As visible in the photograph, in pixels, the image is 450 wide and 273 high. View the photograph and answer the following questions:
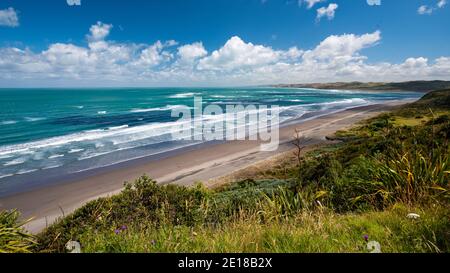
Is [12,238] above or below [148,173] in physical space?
above

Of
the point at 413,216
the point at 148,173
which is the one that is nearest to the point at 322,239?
the point at 413,216

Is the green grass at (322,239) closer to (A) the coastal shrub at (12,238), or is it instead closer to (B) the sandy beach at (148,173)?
(A) the coastal shrub at (12,238)

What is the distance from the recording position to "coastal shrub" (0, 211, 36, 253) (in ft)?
11.0

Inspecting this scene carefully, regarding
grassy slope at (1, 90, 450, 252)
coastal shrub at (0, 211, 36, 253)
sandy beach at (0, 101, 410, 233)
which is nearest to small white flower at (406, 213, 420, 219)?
grassy slope at (1, 90, 450, 252)

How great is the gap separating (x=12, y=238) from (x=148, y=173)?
14.5 meters

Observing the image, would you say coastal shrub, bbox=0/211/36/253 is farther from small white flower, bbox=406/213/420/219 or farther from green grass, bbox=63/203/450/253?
small white flower, bbox=406/213/420/219

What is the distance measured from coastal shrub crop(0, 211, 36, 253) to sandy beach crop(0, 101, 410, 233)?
4.41 m

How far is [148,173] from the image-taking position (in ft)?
58.8

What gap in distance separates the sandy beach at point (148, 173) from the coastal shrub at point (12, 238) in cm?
441

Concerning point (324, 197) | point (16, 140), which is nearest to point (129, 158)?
point (16, 140)

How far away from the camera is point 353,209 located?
474 cm

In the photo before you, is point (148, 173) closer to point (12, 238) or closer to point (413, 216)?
point (12, 238)
